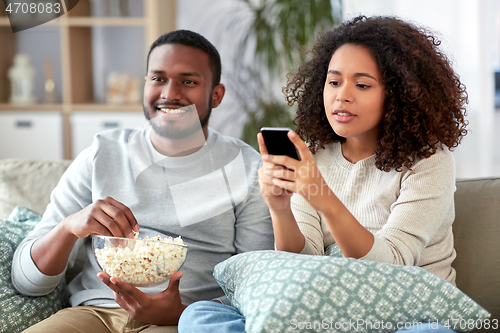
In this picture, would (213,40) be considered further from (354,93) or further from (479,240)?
(479,240)

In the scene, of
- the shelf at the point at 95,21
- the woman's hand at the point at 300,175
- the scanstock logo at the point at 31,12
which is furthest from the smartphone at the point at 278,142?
the scanstock logo at the point at 31,12

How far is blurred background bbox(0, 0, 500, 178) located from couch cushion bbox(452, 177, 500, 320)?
135 centimetres

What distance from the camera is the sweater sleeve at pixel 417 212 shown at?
0.99 meters

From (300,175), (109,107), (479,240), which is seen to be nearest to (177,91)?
(300,175)

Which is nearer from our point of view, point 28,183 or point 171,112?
point 171,112

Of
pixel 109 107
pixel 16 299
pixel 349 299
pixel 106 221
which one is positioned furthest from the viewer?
pixel 109 107

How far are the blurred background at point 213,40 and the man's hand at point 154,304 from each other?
5.33ft

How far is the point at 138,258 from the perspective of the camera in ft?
3.03

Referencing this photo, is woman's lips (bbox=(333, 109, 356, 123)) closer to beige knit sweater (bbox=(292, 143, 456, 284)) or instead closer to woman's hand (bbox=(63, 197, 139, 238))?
beige knit sweater (bbox=(292, 143, 456, 284))

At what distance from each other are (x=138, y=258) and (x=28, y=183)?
72 centimetres

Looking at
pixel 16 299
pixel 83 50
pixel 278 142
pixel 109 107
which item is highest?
pixel 83 50

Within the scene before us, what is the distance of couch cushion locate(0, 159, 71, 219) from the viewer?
56.1 inches

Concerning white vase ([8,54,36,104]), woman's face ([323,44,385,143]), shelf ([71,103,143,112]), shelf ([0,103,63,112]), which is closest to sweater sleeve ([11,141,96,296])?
woman's face ([323,44,385,143])

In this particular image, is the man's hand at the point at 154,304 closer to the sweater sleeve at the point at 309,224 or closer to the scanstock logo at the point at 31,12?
the sweater sleeve at the point at 309,224
